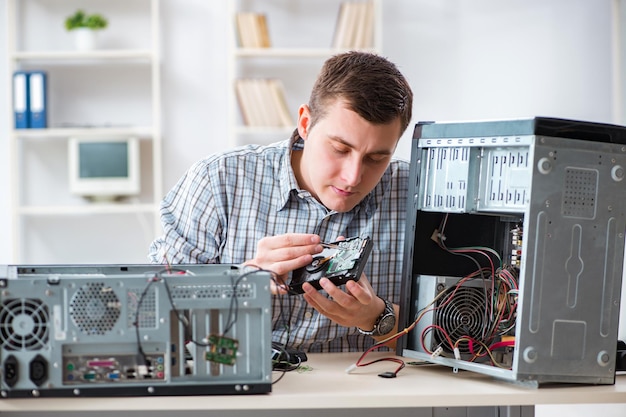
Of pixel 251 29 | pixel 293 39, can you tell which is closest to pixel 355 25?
pixel 293 39

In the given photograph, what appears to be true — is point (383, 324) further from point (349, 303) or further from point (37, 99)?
point (37, 99)

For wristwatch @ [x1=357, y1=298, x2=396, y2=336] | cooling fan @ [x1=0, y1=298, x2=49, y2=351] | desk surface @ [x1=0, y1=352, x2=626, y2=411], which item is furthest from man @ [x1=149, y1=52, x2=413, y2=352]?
cooling fan @ [x1=0, y1=298, x2=49, y2=351]

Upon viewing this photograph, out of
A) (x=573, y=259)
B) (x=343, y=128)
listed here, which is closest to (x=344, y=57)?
(x=343, y=128)

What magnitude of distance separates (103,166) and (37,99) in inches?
17.6

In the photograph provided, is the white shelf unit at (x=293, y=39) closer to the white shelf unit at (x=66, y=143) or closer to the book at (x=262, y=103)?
the book at (x=262, y=103)

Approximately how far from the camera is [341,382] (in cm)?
143

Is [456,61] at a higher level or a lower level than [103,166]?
higher

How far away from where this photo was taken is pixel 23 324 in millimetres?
1266

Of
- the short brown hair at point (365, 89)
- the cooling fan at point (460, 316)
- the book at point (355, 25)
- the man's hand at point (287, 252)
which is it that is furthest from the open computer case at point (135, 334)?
the book at point (355, 25)

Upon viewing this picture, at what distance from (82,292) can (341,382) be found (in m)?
0.47

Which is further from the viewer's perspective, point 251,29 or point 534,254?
point 251,29

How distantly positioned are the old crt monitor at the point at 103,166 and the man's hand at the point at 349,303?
8.05 feet

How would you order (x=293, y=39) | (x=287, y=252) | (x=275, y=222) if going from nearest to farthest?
1. (x=287, y=252)
2. (x=275, y=222)
3. (x=293, y=39)

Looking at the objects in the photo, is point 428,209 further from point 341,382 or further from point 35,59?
point 35,59
